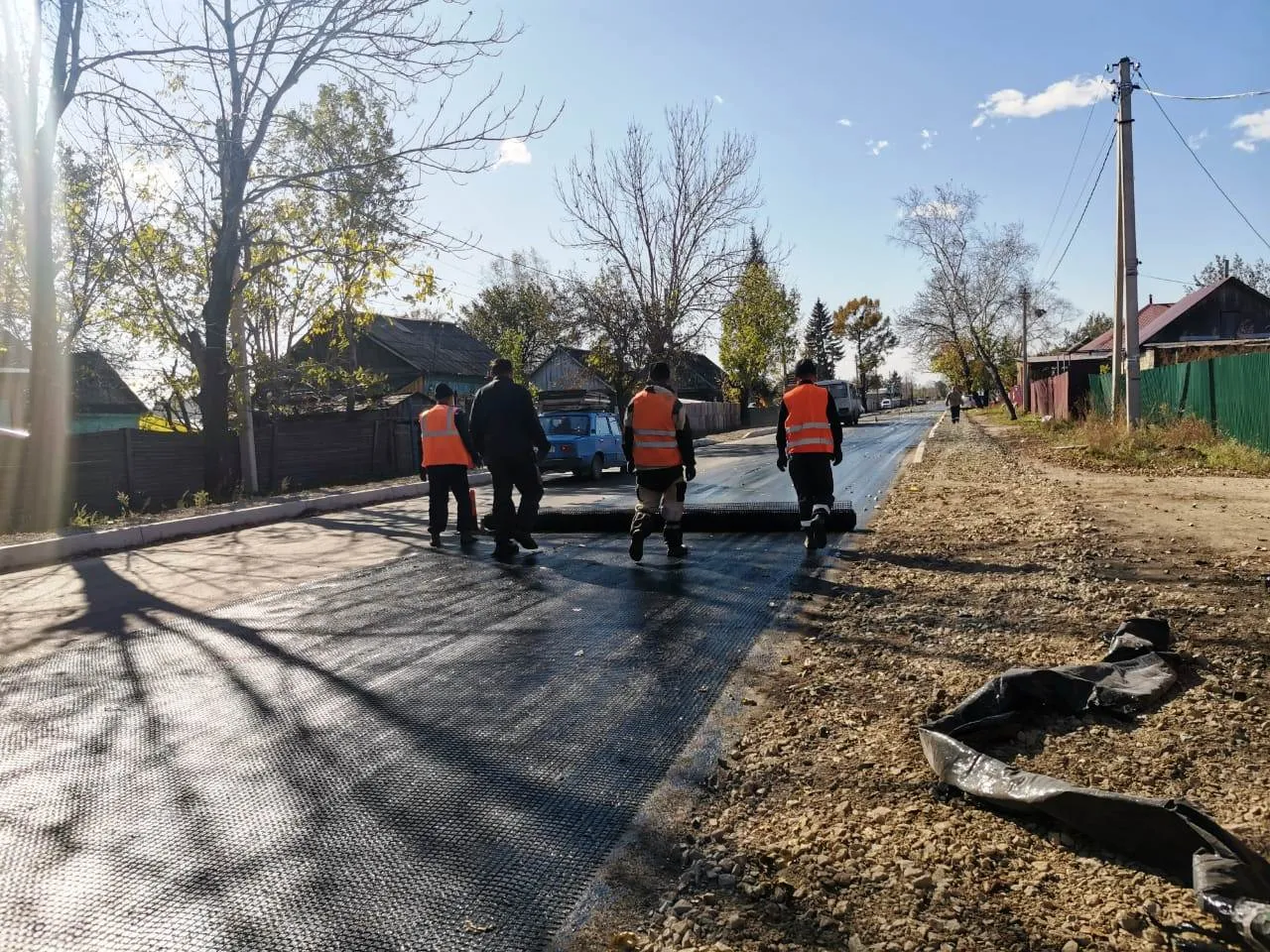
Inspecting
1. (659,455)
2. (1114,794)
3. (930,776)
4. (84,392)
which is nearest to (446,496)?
(659,455)

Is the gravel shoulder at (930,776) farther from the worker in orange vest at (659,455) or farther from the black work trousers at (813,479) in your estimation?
the worker in orange vest at (659,455)

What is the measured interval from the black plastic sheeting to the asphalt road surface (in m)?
1.16

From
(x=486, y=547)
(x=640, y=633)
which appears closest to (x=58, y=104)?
(x=486, y=547)

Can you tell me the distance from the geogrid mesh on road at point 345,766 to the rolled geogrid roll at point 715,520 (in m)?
3.33

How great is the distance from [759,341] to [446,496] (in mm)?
50720

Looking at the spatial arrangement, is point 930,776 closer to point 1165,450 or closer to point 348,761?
point 348,761

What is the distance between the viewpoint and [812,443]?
838 centimetres

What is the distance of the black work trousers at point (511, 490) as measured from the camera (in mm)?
8801

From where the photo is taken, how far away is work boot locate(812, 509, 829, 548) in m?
8.40

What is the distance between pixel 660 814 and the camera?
315 centimetres

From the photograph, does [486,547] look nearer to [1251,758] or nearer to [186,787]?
[186,787]

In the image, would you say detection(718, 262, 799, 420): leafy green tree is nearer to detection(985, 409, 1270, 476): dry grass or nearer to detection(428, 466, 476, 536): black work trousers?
detection(985, 409, 1270, 476): dry grass

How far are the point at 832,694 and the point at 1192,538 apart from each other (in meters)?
5.30

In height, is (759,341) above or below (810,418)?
above
